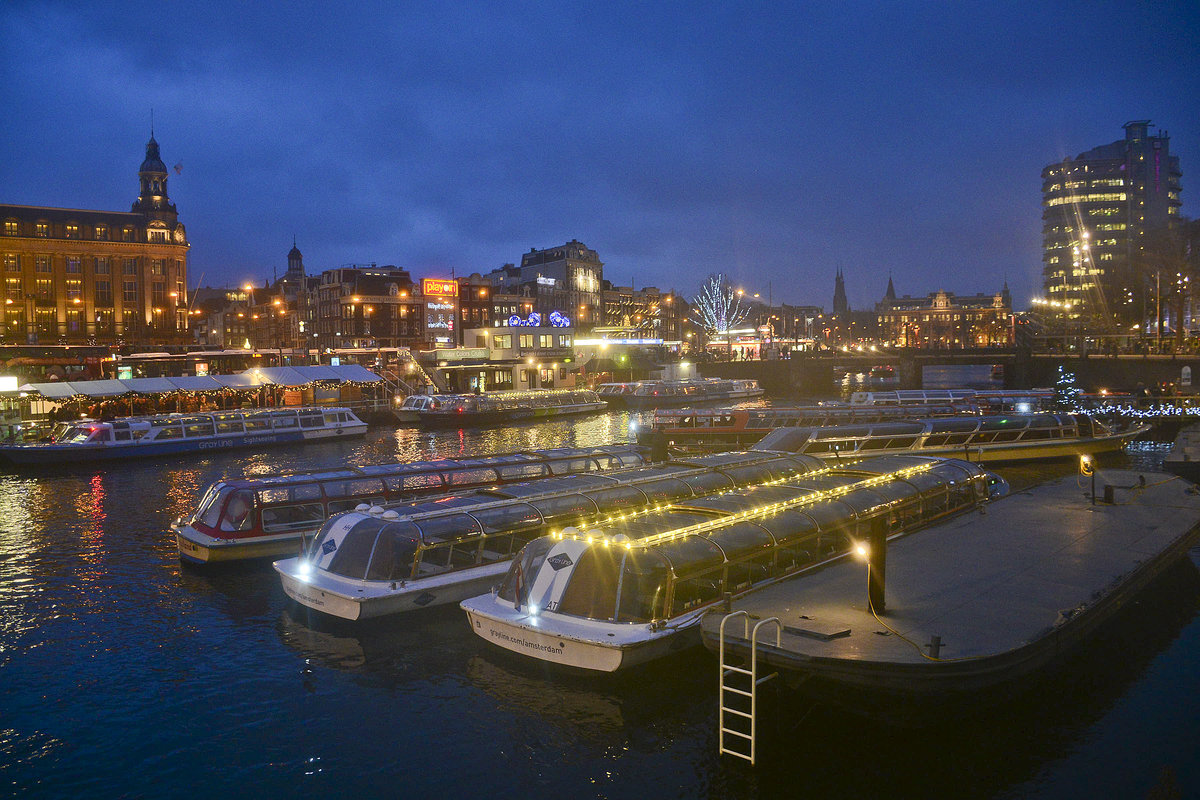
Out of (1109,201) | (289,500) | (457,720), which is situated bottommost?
(457,720)

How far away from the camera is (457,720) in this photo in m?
14.2

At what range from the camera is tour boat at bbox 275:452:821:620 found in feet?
58.4

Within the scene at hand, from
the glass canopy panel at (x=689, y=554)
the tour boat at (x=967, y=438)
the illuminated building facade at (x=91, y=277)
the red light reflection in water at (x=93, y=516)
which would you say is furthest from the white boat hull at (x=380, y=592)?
the illuminated building facade at (x=91, y=277)

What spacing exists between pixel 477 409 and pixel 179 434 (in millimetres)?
24683

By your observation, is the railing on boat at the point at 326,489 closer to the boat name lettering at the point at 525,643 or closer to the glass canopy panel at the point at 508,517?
the glass canopy panel at the point at 508,517

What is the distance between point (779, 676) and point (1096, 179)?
8252 inches

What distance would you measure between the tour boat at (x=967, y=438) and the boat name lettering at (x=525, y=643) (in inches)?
998

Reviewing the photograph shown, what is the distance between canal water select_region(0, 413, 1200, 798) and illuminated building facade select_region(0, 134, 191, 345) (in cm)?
9000

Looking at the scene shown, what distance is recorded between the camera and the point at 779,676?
500 inches

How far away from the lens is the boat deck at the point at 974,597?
1182 centimetres

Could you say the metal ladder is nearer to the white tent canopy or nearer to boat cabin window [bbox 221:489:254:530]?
boat cabin window [bbox 221:489:254:530]

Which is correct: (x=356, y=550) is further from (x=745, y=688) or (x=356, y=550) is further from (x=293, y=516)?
(x=745, y=688)

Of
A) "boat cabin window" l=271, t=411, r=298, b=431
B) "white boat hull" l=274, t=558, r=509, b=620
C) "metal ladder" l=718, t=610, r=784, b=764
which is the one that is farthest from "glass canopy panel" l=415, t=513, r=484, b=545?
"boat cabin window" l=271, t=411, r=298, b=431

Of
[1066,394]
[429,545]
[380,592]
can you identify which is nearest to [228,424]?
[429,545]
